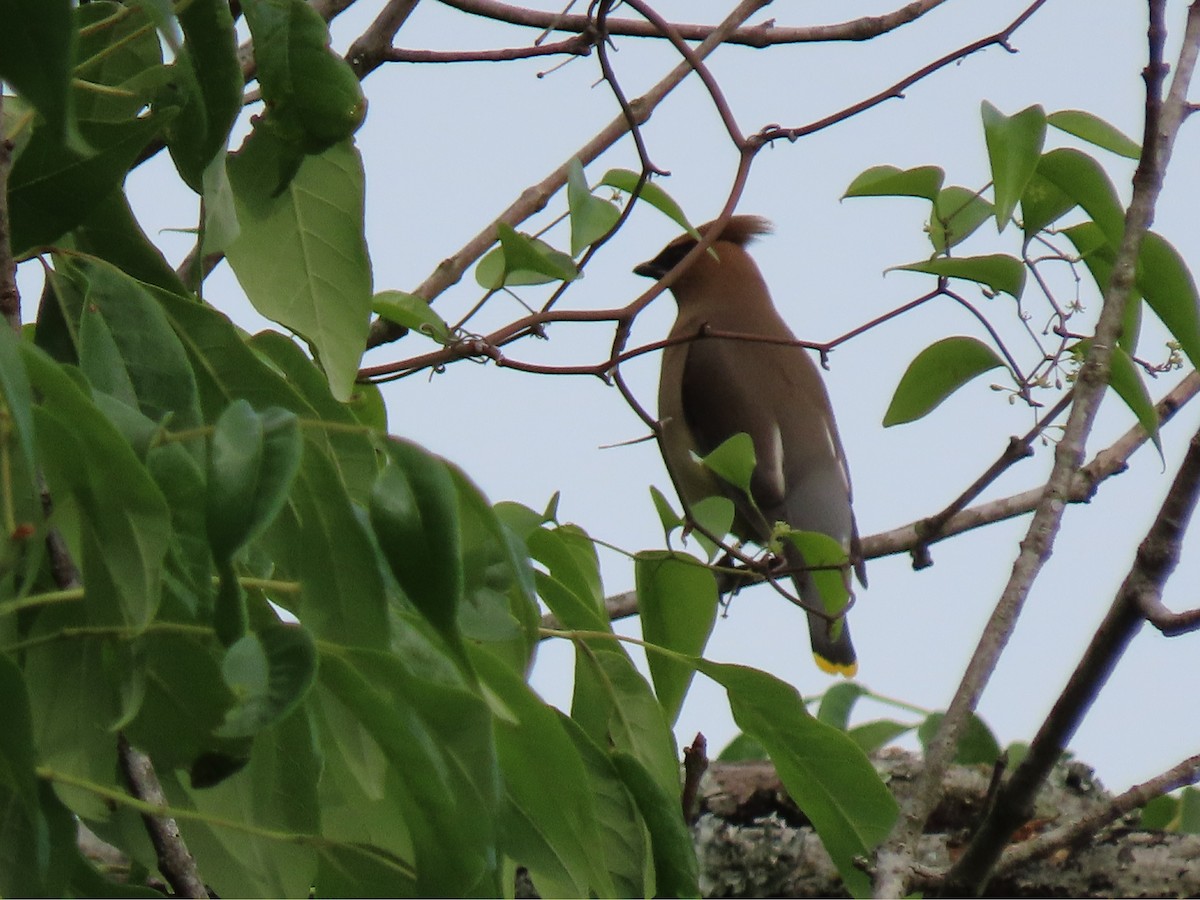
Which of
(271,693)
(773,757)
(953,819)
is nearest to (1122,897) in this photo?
(953,819)

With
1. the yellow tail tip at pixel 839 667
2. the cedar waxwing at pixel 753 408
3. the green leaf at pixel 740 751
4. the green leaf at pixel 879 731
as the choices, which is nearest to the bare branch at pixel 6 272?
the green leaf at pixel 879 731

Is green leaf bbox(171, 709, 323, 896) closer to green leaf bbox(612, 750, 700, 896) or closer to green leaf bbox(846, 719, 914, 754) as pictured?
green leaf bbox(612, 750, 700, 896)

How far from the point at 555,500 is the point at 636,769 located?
31 centimetres

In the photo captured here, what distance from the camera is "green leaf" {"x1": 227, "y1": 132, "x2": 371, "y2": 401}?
136cm

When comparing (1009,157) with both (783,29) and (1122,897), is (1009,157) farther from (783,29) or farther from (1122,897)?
(1122,897)

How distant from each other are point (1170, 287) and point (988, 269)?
226mm

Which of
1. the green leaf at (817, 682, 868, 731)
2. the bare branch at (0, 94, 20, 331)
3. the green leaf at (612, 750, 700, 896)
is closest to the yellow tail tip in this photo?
the green leaf at (817, 682, 868, 731)

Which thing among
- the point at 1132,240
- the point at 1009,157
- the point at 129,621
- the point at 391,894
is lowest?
the point at 391,894

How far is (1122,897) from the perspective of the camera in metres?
2.37

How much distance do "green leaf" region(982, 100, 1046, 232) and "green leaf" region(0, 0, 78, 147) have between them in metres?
1.03

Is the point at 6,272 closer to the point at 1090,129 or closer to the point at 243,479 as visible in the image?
the point at 243,479

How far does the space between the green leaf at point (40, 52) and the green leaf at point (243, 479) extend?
0.57 ft

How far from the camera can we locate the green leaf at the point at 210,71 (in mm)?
1044

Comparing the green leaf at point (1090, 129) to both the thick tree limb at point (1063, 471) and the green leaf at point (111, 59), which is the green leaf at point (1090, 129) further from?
the green leaf at point (111, 59)
